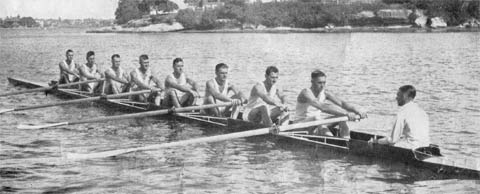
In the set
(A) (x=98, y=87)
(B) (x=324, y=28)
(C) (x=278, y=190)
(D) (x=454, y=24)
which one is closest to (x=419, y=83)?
(A) (x=98, y=87)

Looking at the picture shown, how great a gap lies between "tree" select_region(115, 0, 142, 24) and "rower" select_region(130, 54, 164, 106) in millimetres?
140974

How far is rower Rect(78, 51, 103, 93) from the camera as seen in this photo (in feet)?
61.1

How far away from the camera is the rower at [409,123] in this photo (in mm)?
8906

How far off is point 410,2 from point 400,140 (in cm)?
9816

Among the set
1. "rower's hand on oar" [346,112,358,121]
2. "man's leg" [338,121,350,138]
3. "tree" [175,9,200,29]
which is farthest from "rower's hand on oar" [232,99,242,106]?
"tree" [175,9,200,29]

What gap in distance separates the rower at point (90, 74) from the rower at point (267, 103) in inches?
312

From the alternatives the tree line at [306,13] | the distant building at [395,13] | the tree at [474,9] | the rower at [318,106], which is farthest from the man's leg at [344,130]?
the distant building at [395,13]

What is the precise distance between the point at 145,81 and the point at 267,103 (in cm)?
544

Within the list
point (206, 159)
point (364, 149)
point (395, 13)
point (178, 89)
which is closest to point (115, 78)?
point (178, 89)

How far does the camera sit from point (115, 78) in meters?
16.7

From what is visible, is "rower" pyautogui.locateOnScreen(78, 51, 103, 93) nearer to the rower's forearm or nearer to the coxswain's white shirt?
the rower's forearm

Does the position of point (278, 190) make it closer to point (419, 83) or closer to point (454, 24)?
point (419, 83)

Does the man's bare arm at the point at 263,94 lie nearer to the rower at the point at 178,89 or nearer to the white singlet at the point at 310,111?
the white singlet at the point at 310,111

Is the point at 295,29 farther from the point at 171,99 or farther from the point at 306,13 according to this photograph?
the point at 171,99
